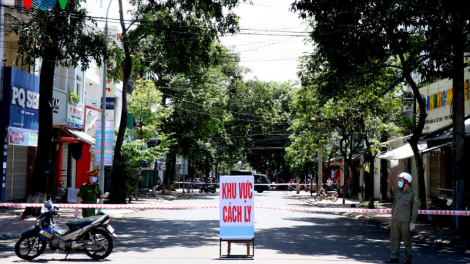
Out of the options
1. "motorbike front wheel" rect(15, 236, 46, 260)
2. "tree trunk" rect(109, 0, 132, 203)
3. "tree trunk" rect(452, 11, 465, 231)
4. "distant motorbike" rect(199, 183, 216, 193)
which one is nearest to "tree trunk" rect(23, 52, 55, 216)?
"tree trunk" rect(109, 0, 132, 203)

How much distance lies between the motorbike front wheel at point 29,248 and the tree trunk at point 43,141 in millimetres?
7950

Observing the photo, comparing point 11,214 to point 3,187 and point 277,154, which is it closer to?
point 3,187

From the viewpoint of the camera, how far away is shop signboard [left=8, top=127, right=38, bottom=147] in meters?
21.6

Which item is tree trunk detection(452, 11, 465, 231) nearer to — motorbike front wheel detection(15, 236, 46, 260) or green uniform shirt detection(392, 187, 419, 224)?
green uniform shirt detection(392, 187, 419, 224)

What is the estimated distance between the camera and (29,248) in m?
10.2

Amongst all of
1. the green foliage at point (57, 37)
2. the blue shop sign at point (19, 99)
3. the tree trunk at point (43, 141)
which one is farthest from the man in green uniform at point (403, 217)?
the blue shop sign at point (19, 99)

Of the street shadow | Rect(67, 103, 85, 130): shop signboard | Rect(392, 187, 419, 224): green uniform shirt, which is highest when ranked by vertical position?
Rect(67, 103, 85, 130): shop signboard

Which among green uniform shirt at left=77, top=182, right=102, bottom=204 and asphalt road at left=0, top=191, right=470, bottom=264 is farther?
green uniform shirt at left=77, top=182, right=102, bottom=204

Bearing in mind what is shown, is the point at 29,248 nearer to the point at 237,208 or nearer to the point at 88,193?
the point at 88,193

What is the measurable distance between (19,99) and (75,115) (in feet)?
24.7

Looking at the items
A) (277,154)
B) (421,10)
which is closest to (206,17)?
A: (421,10)

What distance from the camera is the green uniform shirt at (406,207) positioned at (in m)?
10.4

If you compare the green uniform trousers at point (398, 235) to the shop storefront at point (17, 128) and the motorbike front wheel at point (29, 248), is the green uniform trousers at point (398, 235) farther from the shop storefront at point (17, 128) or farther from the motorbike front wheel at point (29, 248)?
the shop storefront at point (17, 128)

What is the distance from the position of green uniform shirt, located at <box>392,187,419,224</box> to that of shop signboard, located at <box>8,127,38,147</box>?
17.0m
